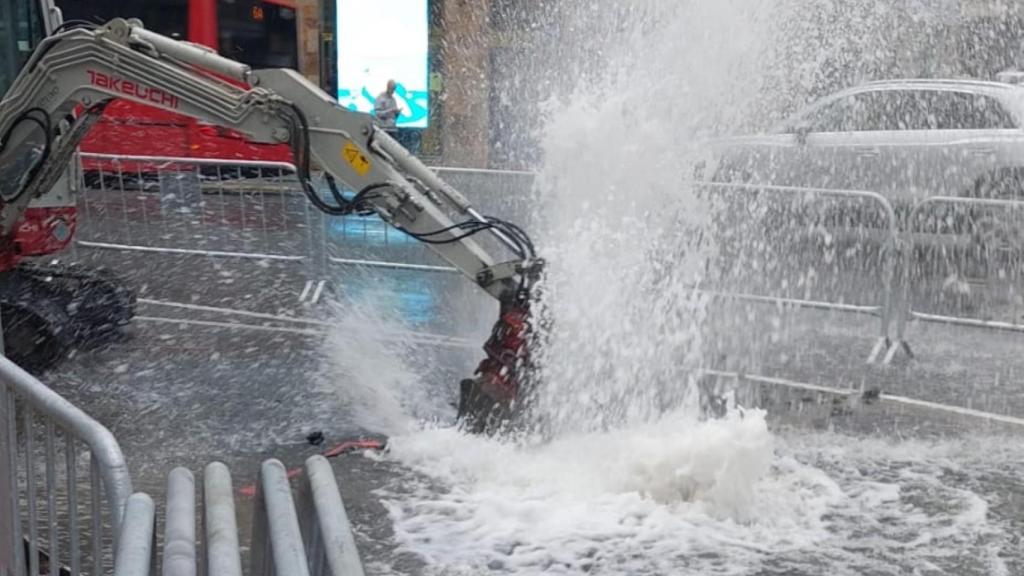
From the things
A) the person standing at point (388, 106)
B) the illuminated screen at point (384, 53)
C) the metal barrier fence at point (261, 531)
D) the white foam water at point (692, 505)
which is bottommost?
the white foam water at point (692, 505)

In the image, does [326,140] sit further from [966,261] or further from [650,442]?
[966,261]

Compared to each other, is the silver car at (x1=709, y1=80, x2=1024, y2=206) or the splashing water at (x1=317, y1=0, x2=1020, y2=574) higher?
the silver car at (x1=709, y1=80, x2=1024, y2=206)

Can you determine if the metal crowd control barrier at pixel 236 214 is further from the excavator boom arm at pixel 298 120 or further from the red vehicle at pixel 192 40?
the red vehicle at pixel 192 40

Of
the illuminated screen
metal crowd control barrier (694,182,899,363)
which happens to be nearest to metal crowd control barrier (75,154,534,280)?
metal crowd control barrier (694,182,899,363)

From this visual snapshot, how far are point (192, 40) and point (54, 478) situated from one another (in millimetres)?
15544

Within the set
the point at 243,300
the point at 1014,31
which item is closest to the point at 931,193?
the point at 243,300

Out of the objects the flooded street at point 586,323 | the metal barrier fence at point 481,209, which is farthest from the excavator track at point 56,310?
the metal barrier fence at point 481,209

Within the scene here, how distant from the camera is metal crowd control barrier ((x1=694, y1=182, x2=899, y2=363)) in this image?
8148mm

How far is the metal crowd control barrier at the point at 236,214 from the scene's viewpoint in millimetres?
9289

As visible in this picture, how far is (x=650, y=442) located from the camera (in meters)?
5.61

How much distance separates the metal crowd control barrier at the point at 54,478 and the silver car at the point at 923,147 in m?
A: 8.09

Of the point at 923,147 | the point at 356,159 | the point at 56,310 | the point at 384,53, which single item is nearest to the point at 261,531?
the point at 356,159

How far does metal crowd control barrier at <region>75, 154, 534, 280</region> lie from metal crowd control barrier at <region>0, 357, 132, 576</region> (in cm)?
546

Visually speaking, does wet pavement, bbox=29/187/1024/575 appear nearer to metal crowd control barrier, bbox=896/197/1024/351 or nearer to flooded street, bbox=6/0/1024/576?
flooded street, bbox=6/0/1024/576
